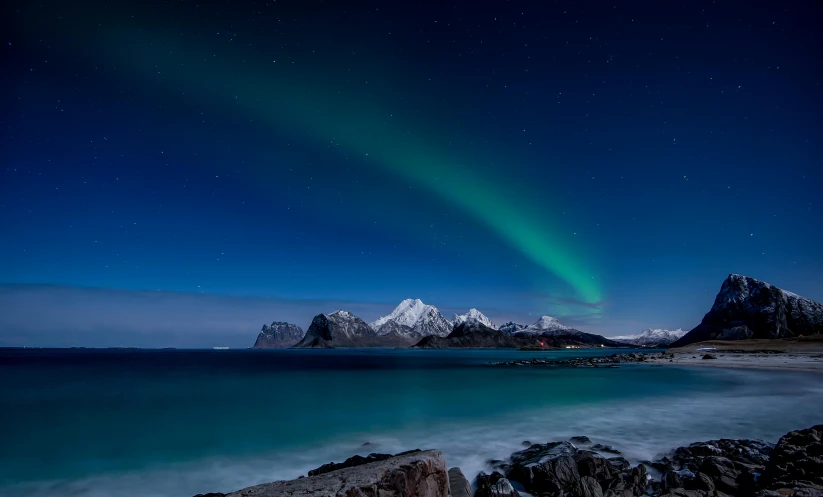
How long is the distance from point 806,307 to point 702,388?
117 m

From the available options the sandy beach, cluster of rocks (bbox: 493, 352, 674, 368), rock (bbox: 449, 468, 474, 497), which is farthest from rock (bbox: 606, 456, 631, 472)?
cluster of rocks (bbox: 493, 352, 674, 368)

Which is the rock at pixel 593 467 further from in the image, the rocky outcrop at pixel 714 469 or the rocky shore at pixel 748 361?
the rocky shore at pixel 748 361

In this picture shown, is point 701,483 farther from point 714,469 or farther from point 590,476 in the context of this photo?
point 590,476

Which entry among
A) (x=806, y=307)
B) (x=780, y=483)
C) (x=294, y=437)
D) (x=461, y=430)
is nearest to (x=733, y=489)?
(x=780, y=483)

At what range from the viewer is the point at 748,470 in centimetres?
812

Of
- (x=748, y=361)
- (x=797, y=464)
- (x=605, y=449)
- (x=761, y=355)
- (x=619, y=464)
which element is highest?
(x=797, y=464)

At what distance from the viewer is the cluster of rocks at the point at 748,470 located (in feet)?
21.4

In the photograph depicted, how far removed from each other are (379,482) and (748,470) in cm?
842

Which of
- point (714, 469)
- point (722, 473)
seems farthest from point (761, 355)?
point (722, 473)

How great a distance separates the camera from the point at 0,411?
76.8ft

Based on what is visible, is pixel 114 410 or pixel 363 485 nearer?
pixel 363 485

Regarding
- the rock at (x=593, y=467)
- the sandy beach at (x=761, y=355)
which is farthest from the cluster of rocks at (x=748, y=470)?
the sandy beach at (x=761, y=355)

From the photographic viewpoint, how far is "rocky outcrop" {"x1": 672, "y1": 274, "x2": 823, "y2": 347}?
10238 centimetres

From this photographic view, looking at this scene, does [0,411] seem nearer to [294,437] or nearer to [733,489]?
[294,437]
